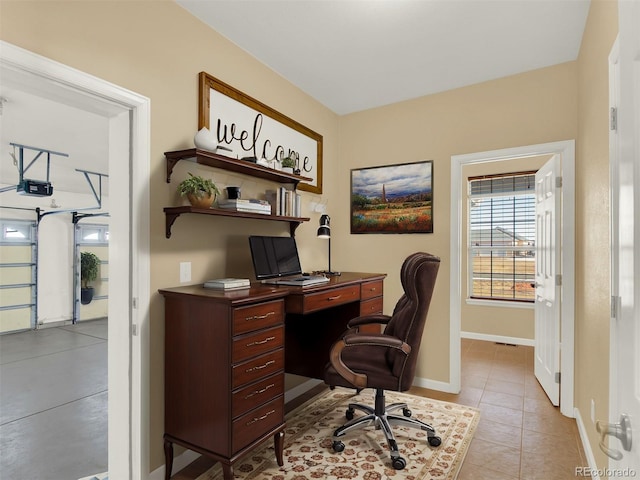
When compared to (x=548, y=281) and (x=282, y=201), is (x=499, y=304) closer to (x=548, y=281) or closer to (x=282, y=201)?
(x=548, y=281)

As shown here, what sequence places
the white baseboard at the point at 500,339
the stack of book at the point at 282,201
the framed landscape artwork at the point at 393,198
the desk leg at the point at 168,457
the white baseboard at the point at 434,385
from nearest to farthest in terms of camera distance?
the desk leg at the point at 168,457 < the stack of book at the point at 282,201 < the white baseboard at the point at 434,385 < the framed landscape artwork at the point at 393,198 < the white baseboard at the point at 500,339

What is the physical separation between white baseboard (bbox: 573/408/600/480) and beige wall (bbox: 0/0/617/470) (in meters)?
0.10

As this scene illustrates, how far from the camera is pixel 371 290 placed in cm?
309

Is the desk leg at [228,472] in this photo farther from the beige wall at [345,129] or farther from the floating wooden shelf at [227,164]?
the floating wooden shelf at [227,164]

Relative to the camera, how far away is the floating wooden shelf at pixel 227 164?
202 cm

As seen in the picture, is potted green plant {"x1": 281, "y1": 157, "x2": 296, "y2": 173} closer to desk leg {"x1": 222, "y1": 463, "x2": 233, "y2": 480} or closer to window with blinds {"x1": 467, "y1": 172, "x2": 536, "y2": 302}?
desk leg {"x1": 222, "y1": 463, "x2": 233, "y2": 480}

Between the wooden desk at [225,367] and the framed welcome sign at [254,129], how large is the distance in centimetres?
111

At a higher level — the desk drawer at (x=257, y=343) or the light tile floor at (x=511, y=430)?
the desk drawer at (x=257, y=343)

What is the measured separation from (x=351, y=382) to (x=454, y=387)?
1535mm

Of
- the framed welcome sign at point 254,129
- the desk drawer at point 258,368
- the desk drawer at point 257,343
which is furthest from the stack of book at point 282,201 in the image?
the desk drawer at point 258,368

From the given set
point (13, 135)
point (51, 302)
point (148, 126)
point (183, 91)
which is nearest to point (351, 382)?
point (148, 126)

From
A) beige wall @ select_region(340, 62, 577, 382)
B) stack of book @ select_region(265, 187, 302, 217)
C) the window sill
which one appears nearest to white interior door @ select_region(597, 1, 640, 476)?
stack of book @ select_region(265, 187, 302, 217)

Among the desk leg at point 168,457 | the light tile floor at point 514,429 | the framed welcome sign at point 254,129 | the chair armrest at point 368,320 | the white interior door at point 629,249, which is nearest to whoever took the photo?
the white interior door at point 629,249

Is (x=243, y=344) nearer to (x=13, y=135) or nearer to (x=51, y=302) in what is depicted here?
(x=13, y=135)
